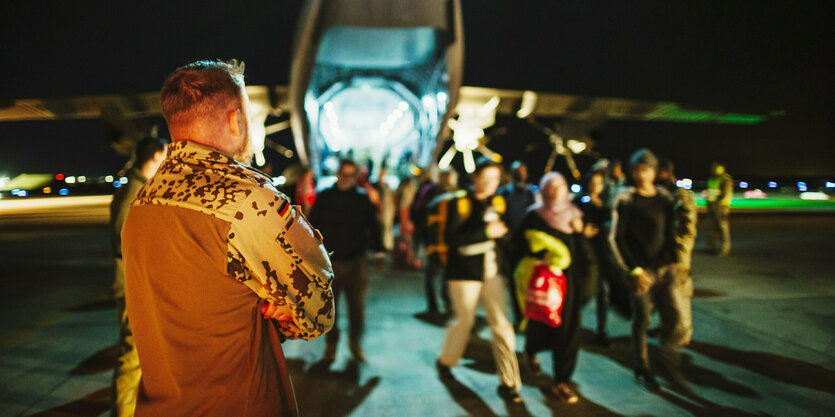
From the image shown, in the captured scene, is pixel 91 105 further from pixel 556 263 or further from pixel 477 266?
pixel 556 263

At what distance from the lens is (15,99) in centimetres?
1327

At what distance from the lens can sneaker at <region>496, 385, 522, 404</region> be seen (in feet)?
10.6

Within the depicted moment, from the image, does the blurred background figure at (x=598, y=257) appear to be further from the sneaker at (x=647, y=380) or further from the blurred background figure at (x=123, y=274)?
the blurred background figure at (x=123, y=274)

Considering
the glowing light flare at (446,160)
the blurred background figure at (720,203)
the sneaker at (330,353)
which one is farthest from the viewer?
the blurred background figure at (720,203)

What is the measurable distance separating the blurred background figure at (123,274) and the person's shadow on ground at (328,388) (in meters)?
1.06

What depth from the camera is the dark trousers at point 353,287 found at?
416cm

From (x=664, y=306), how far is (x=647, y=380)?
1.96ft

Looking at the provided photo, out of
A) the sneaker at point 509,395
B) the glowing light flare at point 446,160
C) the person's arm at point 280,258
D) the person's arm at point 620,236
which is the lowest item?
the sneaker at point 509,395

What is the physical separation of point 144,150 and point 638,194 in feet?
12.2

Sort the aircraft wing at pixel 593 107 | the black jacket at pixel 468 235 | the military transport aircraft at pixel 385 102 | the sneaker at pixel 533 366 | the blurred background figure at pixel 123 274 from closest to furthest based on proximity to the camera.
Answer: the blurred background figure at pixel 123 274 → the black jacket at pixel 468 235 → the sneaker at pixel 533 366 → the military transport aircraft at pixel 385 102 → the aircraft wing at pixel 593 107

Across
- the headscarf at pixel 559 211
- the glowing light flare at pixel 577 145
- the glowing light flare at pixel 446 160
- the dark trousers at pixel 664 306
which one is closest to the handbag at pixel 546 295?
the headscarf at pixel 559 211

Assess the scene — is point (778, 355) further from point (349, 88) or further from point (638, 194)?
point (349, 88)

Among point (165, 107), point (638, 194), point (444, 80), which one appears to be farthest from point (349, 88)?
point (165, 107)

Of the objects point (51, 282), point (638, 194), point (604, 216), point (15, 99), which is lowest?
point (51, 282)
